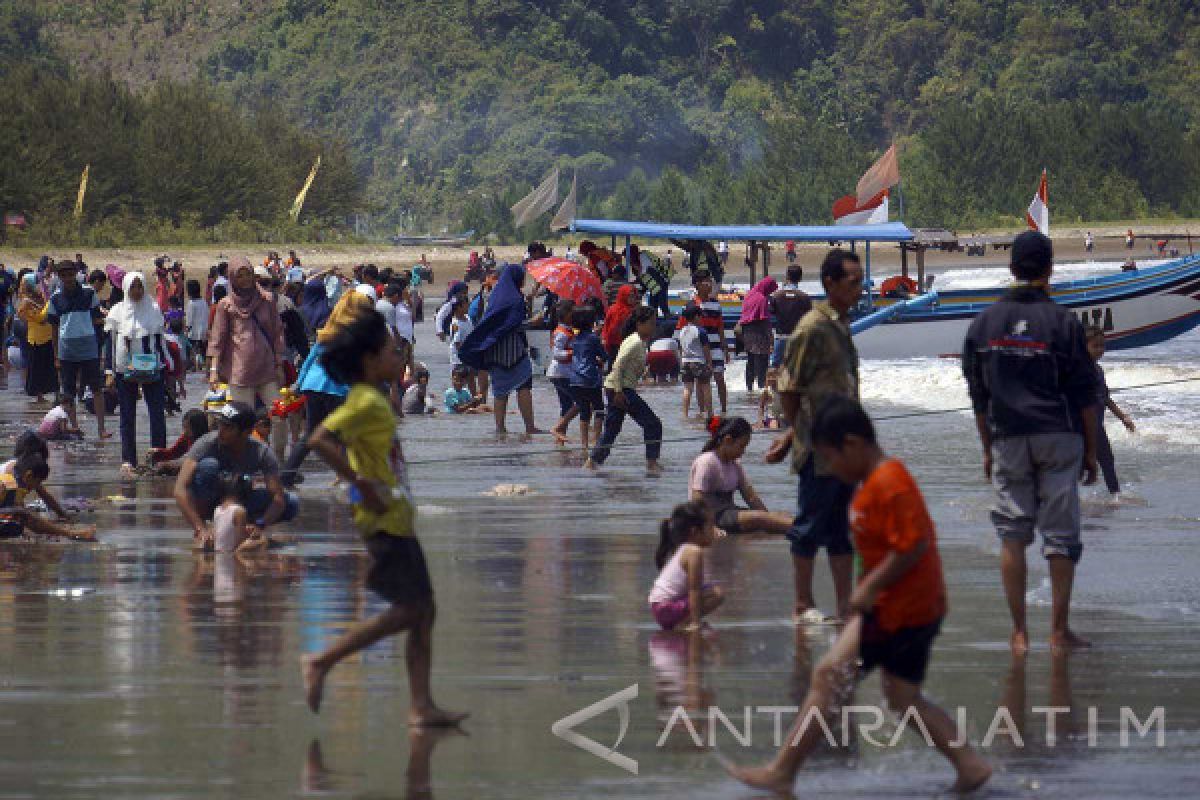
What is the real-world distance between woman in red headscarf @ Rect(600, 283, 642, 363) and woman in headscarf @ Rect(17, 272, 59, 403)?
542cm

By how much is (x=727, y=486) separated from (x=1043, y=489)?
361cm

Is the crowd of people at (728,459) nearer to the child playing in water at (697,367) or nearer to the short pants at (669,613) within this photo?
the short pants at (669,613)

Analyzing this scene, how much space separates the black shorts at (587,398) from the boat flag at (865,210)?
50.8ft

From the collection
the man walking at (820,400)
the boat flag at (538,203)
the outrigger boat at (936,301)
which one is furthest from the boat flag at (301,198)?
the man walking at (820,400)

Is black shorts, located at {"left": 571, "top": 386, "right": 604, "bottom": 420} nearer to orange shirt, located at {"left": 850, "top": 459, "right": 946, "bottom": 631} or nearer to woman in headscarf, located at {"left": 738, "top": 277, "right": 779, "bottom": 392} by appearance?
woman in headscarf, located at {"left": 738, "top": 277, "right": 779, "bottom": 392}

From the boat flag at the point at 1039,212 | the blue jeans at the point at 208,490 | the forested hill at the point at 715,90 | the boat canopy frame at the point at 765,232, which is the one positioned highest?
the forested hill at the point at 715,90

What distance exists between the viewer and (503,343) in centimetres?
1886

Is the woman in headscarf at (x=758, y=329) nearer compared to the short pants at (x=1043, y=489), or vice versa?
the short pants at (x=1043, y=489)

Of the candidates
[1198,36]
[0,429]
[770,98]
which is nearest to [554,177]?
[0,429]

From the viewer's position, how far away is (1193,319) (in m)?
32.1

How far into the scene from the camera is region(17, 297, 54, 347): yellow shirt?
835 inches

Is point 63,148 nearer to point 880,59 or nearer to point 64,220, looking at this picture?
point 64,220

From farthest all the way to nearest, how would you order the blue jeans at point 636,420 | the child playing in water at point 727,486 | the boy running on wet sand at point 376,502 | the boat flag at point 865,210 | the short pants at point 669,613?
1. the boat flag at point 865,210
2. the blue jeans at point 636,420
3. the child playing in water at point 727,486
4. the short pants at point 669,613
5. the boy running on wet sand at point 376,502

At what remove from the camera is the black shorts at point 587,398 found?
1745cm
